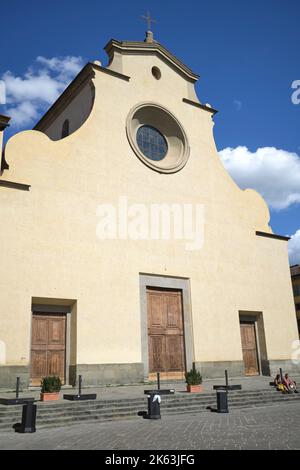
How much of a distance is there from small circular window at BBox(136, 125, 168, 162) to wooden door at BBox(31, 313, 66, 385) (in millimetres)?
8827

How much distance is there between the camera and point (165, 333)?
59.2ft

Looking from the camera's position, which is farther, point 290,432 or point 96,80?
point 96,80

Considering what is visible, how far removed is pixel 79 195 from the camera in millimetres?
16828

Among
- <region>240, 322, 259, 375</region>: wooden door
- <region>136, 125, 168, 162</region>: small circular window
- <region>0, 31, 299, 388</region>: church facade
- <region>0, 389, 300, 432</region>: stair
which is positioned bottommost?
<region>0, 389, 300, 432</region>: stair

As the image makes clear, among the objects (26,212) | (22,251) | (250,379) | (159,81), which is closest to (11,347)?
(22,251)

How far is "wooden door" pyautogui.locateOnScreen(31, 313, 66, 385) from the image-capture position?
15031mm

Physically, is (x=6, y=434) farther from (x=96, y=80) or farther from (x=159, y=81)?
(x=159, y=81)

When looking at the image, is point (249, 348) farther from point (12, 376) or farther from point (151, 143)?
point (12, 376)

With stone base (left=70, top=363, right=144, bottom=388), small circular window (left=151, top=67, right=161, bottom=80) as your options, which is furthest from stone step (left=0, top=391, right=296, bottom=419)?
small circular window (left=151, top=67, right=161, bottom=80)

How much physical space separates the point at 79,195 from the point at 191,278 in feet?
20.1

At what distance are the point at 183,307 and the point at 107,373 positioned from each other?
15.2 feet

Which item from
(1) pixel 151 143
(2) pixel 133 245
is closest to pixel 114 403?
(2) pixel 133 245

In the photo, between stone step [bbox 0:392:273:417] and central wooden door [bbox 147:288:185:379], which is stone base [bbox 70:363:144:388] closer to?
central wooden door [bbox 147:288:185:379]

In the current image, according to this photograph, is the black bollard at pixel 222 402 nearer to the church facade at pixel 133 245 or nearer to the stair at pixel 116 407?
the stair at pixel 116 407
